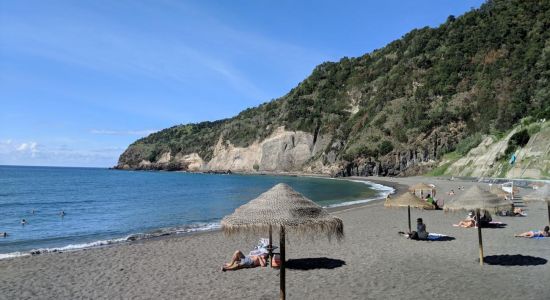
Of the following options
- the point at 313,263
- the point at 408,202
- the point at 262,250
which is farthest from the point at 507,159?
the point at 262,250

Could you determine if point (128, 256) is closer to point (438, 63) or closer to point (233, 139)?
point (438, 63)

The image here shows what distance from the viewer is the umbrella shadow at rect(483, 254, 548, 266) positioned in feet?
37.0

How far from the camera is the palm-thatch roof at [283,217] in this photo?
8.08 m

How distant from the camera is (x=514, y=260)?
11.7 m

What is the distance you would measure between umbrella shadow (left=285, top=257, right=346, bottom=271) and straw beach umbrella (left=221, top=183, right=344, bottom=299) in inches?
127

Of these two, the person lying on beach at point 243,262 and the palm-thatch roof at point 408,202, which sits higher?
the palm-thatch roof at point 408,202

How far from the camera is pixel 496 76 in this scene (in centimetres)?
7569

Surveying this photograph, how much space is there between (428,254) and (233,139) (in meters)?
129

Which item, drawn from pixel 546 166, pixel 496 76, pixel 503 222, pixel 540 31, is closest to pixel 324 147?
pixel 496 76

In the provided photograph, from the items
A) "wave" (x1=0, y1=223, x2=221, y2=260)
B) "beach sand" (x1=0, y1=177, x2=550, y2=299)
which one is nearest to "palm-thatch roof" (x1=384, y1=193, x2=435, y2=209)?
"beach sand" (x1=0, y1=177, x2=550, y2=299)

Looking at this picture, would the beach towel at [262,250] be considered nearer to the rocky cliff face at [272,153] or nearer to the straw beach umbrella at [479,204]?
the straw beach umbrella at [479,204]

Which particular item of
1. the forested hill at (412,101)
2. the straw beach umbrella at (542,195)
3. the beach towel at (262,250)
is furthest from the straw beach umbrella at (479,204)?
the forested hill at (412,101)

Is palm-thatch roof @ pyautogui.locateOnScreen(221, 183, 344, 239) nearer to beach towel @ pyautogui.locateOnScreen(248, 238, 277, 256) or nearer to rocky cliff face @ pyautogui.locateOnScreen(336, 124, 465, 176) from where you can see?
beach towel @ pyautogui.locateOnScreen(248, 238, 277, 256)

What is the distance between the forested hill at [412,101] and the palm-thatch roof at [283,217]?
50.6 meters
